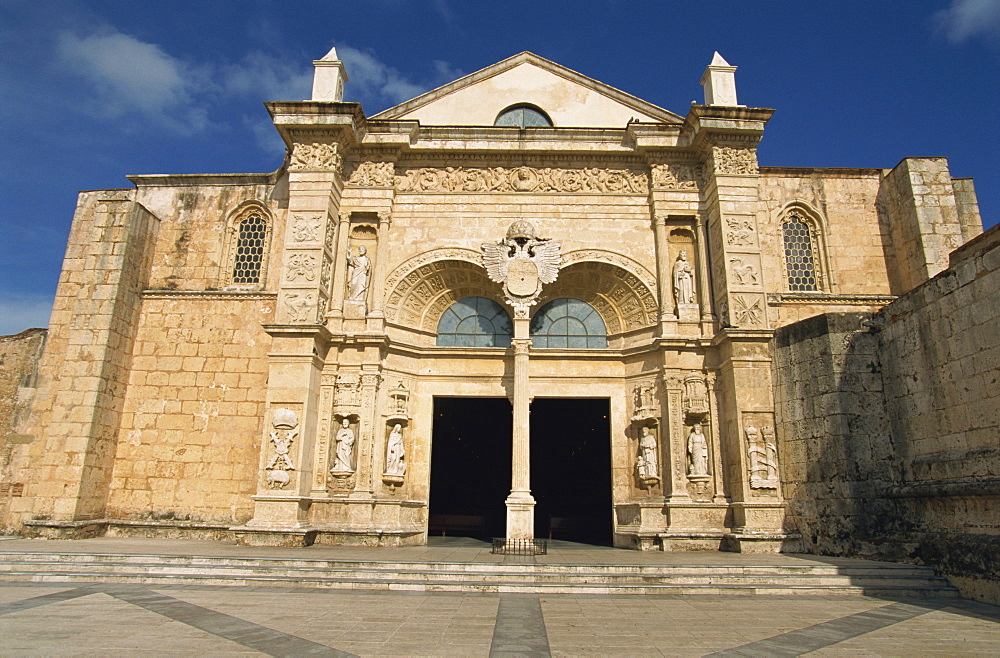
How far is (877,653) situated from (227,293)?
15878 mm

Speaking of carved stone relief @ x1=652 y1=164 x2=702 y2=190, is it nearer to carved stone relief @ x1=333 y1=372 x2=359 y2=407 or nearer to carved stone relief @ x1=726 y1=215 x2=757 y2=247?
carved stone relief @ x1=726 y1=215 x2=757 y2=247

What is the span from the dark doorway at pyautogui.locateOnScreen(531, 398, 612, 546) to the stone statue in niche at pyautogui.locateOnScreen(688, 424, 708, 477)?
6.05 metres

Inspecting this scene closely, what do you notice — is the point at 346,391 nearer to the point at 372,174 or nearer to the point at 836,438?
the point at 372,174

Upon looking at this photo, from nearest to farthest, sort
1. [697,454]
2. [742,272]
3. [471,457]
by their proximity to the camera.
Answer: [697,454]
[742,272]
[471,457]

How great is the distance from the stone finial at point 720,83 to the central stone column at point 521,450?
25.3 ft

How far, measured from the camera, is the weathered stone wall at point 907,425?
9.38 m

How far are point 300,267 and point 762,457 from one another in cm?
1155

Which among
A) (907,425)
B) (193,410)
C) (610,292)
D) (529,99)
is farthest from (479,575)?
(529,99)

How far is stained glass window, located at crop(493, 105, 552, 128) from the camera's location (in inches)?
714

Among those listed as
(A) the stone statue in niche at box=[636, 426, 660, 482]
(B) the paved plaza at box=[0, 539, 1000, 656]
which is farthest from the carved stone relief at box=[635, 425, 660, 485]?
(B) the paved plaza at box=[0, 539, 1000, 656]

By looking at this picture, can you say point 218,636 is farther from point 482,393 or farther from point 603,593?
point 482,393

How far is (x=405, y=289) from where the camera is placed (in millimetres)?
16062

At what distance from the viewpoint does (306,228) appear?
1520 cm

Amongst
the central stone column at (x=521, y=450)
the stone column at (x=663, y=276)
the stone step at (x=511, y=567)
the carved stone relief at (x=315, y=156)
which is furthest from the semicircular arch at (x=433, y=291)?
the stone step at (x=511, y=567)
